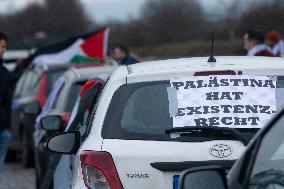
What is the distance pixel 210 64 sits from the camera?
808 cm

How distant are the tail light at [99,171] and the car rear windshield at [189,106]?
0.16m

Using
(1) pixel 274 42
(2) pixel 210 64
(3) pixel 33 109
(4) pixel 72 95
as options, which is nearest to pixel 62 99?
(4) pixel 72 95

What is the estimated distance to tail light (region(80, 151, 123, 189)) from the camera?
7.21 m

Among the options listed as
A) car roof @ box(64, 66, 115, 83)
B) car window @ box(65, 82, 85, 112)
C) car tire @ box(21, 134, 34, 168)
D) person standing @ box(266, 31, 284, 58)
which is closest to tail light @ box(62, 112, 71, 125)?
car window @ box(65, 82, 85, 112)

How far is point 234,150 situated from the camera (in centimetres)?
712

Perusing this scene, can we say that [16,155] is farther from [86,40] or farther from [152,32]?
[152,32]

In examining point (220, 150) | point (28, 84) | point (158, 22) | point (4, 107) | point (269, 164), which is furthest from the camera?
point (158, 22)

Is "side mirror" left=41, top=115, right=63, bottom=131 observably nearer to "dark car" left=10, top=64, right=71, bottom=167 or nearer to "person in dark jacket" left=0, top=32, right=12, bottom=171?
"person in dark jacket" left=0, top=32, right=12, bottom=171

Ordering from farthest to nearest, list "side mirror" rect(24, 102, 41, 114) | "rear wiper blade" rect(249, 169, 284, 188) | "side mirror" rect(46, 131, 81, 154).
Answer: "side mirror" rect(24, 102, 41, 114) < "side mirror" rect(46, 131, 81, 154) < "rear wiper blade" rect(249, 169, 284, 188)

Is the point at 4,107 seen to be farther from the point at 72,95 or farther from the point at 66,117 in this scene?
the point at 72,95

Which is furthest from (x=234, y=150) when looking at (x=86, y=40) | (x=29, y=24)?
(x=29, y=24)

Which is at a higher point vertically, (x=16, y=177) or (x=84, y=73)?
(x=84, y=73)

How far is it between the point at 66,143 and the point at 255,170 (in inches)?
124

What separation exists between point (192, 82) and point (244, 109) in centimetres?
40
